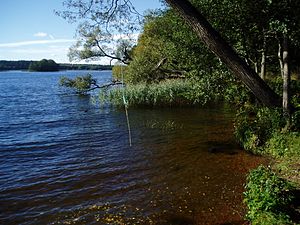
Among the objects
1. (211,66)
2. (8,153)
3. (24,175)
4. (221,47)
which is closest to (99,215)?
(24,175)

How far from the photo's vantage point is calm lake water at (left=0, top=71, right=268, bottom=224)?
24.3ft

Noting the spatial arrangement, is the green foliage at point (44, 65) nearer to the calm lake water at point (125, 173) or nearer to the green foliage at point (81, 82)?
the green foliage at point (81, 82)

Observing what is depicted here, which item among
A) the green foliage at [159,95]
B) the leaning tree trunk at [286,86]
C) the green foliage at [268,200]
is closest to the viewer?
the green foliage at [268,200]

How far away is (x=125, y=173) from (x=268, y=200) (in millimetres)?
5080

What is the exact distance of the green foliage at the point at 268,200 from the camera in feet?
18.6

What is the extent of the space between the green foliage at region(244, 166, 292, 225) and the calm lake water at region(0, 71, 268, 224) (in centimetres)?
76

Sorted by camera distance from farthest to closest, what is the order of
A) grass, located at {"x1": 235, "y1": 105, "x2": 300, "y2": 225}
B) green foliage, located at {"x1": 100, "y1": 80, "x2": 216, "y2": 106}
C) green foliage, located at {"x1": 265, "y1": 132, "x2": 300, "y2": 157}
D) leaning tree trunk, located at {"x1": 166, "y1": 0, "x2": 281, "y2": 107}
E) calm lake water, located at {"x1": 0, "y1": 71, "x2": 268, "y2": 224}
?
green foliage, located at {"x1": 100, "y1": 80, "x2": 216, "y2": 106} → green foliage, located at {"x1": 265, "y1": 132, "x2": 300, "y2": 157} → leaning tree trunk, located at {"x1": 166, "y1": 0, "x2": 281, "y2": 107} → calm lake water, located at {"x1": 0, "y1": 71, "x2": 268, "y2": 224} → grass, located at {"x1": 235, "y1": 105, "x2": 300, "y2": 225}

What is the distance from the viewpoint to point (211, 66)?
545 inches

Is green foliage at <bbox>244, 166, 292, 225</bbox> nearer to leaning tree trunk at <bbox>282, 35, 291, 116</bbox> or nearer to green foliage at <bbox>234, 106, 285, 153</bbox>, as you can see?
green foliage at <bbox>234, 106, 285, 153</bbox>

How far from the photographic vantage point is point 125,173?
1009 cm

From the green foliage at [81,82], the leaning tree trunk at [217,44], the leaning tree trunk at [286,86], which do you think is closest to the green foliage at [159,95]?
the green foliage at [81,82]

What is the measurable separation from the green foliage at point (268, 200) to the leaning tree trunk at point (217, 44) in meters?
3.96

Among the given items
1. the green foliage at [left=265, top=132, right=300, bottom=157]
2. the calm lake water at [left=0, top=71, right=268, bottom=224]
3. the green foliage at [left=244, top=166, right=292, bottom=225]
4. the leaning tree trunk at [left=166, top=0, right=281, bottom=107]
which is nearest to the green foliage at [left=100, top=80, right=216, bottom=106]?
the calm lake water at [left=0, top=71, right=268, bottom=224]

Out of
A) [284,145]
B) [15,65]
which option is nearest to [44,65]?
[15,65]
